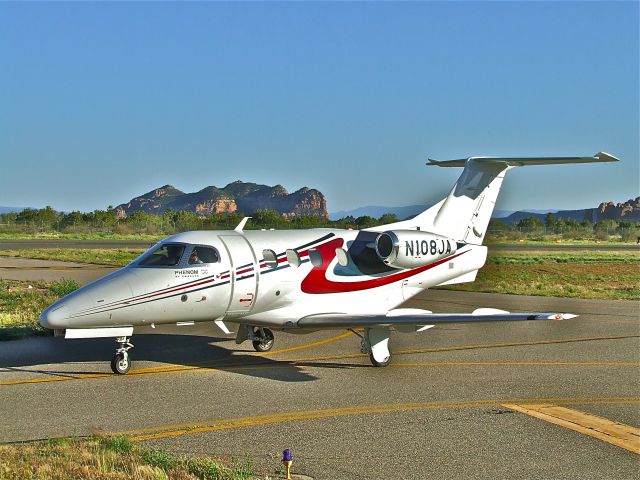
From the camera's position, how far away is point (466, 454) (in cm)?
1007

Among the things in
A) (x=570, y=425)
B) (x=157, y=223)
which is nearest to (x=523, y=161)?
(x=570, y=425)

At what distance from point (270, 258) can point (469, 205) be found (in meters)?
6.15

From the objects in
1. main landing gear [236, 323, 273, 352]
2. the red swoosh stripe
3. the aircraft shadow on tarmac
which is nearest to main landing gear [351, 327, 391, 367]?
the aircraft shadow on tarmac

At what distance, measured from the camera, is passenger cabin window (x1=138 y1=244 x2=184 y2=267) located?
1545cm

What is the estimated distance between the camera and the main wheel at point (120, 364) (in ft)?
49.6

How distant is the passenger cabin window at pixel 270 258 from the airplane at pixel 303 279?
0.08ft

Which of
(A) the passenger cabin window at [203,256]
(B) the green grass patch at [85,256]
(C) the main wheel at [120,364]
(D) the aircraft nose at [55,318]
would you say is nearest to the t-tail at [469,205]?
(A) the passenger cabin window at [203,256]

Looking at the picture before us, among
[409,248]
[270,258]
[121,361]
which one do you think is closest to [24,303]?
[121,361]

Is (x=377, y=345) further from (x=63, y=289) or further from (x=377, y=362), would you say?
(x=63, y=289)

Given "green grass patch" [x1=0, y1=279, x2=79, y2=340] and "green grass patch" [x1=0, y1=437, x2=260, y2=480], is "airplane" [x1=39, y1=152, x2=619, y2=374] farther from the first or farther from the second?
Answer: "green grass patch" [x1=0, y1=279, x2=79, y2=340]

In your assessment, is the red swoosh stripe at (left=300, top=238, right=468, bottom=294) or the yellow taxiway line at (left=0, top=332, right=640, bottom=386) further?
the red swoosh stripe at (left=300, top=238, right=468, bottom=294)

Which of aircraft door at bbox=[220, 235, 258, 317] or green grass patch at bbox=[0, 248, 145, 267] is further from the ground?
green grass patch at bbox=[0, 248, 145, 267]

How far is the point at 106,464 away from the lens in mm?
8883

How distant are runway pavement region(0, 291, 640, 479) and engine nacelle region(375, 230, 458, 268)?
2.18 m
